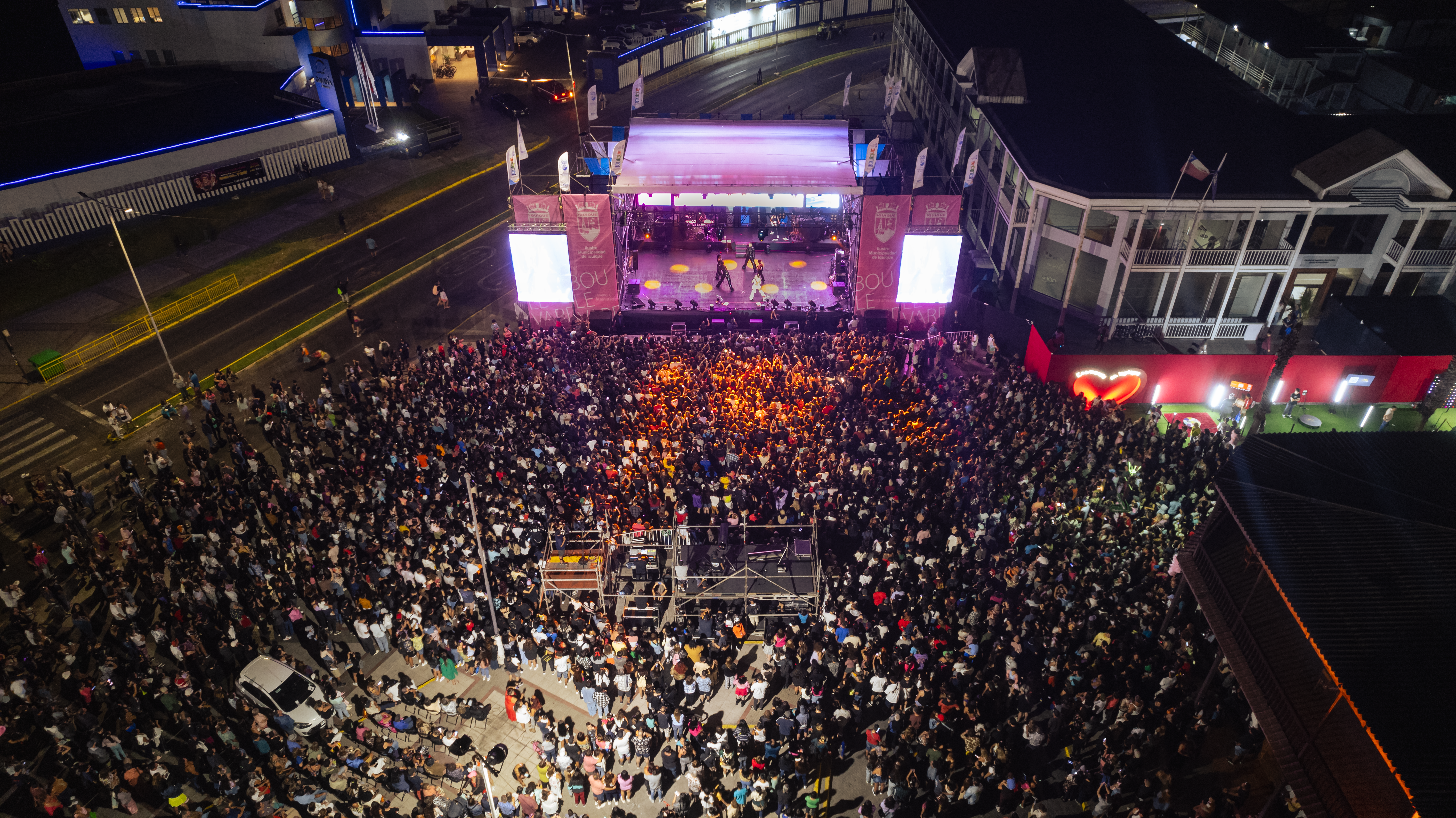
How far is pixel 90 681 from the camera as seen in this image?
2256 centimetres

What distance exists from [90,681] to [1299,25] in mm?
67218

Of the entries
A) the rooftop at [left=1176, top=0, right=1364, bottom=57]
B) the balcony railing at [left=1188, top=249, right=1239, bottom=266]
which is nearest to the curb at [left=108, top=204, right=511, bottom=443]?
the balcony railing at [left=1188, top=249, right=1239, bottom=266]

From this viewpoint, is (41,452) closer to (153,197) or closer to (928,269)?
(153,197)

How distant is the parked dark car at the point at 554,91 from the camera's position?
66062 mm

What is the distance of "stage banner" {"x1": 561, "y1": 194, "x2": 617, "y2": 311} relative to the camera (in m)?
37.1

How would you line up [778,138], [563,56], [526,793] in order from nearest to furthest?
[526,793] < [778,138] < [563,56]

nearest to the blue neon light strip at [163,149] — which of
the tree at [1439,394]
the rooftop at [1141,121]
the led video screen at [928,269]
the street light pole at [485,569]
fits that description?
the street light pole at [485,569]

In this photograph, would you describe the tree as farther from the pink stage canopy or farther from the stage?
the pink stage canopy

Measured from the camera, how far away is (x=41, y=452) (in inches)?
1319

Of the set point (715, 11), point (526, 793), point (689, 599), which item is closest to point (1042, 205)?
point (689, 599)

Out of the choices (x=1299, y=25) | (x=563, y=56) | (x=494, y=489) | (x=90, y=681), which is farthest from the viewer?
(x=563, y=56)

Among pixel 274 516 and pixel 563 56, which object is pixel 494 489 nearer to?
pixel 274 516

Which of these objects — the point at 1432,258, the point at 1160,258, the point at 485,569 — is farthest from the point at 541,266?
the point at 1432,258

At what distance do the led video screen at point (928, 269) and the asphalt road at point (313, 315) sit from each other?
18418 mm
